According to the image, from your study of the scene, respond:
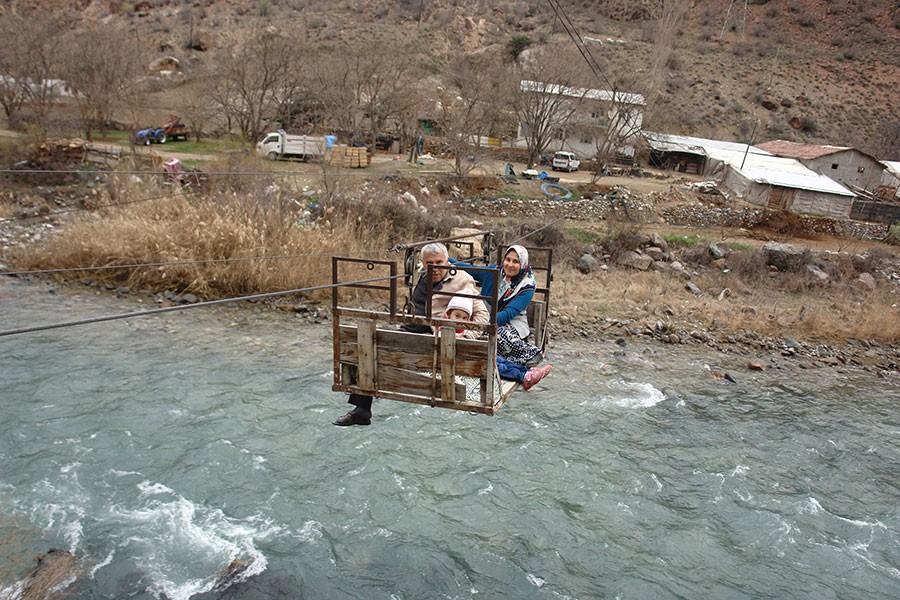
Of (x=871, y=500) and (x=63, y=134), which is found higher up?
(x=63, y=134)

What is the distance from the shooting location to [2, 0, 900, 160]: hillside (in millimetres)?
55094

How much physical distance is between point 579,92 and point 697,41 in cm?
3750

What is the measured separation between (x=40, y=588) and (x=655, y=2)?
87186mm

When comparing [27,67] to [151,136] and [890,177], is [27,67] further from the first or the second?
[890,177]

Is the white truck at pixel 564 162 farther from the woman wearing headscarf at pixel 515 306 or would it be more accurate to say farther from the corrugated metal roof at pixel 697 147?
the woman wearing headscarf at pixel 515 306

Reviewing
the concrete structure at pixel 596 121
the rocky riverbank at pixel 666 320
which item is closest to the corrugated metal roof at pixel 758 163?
the concrete structure at pixel 596 121

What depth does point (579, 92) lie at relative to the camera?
134 feet

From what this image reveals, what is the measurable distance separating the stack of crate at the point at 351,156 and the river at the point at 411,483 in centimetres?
1779

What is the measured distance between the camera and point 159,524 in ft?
26.9

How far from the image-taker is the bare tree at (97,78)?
32.4 m

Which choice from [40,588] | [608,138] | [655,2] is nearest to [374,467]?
[40,588]

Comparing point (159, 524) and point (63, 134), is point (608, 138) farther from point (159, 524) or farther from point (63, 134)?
point (159, 524)

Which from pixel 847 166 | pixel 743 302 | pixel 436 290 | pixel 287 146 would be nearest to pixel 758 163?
pixel 847 166

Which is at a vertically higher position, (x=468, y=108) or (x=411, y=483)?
(x=468, y=108)
